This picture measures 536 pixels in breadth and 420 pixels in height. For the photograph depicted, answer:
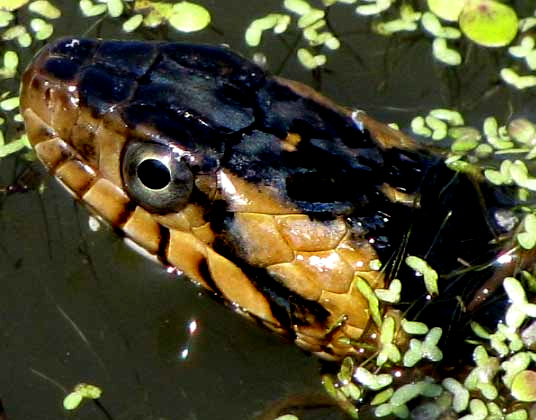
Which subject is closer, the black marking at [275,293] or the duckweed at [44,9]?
the black marking at [275,293]

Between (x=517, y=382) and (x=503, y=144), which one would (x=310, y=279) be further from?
(x=503, y=144)

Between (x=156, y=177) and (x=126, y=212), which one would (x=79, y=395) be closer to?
(x=126, y=212)

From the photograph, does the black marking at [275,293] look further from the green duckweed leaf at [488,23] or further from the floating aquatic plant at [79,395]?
the green duckweed leaf at [488,23]

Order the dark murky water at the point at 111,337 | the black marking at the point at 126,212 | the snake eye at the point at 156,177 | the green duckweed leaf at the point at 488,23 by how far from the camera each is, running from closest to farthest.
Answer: the snake eye at the point at 156,177 → the black marking at the point at 126,212 → the dark murky water at the point at 111,337 → the green duckweed leaf at the point at 488,23

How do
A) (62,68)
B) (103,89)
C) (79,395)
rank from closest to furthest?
(103,89)
(62,68)
(79,395)

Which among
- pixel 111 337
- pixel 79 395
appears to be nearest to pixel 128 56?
pixel 111 337

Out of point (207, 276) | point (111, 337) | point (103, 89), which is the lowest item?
point (111, 337)

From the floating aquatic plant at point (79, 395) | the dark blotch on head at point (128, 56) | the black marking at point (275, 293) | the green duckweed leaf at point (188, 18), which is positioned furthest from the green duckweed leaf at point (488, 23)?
the floating aquatic plant at point (79, 395)

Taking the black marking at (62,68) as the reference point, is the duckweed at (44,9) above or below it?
below

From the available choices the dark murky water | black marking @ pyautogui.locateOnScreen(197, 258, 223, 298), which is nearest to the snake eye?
black marking @ pyautogui.locateOnScreen(197, 258, 223, 298)
